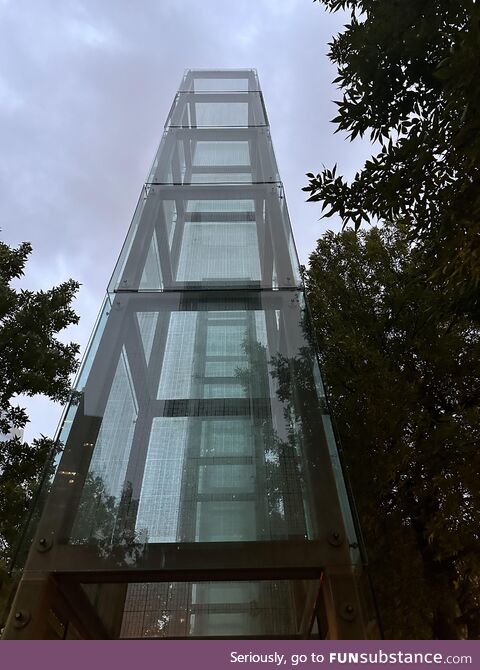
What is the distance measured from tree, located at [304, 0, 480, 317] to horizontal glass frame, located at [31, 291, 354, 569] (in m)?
1.20

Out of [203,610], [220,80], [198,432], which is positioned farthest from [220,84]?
[203,610]

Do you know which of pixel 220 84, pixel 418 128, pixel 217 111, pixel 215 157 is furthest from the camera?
pixel 220 84

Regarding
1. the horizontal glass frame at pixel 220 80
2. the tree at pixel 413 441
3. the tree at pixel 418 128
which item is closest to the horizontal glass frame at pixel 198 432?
the tree at pixel 418 128

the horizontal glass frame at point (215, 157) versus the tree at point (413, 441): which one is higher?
the horizontal glass frame at point (215, 157)

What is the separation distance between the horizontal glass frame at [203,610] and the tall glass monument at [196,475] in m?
0.01

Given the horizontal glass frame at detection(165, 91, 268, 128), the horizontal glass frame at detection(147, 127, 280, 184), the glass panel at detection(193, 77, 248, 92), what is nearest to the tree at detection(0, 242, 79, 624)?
the horizontal glass frame at detection(147, 127, 280, 184)

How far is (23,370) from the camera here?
19.6ft

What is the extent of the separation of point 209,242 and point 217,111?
14.7 feet

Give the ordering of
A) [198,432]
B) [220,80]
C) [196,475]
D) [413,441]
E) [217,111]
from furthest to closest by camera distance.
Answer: [220,80] → [217,111] → [413,441] → [198,432] → [196,475]

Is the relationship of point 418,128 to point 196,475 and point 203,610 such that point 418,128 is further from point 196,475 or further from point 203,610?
point 203,610

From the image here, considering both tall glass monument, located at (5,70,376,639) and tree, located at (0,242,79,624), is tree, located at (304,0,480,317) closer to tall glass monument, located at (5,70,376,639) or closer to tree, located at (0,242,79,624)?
tall glass monument, located at (5,70,376,639)

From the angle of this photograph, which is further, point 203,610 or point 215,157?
point 215,157

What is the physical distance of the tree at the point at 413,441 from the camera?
17.9 ft

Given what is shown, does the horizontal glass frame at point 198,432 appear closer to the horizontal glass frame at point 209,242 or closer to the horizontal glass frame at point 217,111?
the horizontal glass frame at point 209,242
